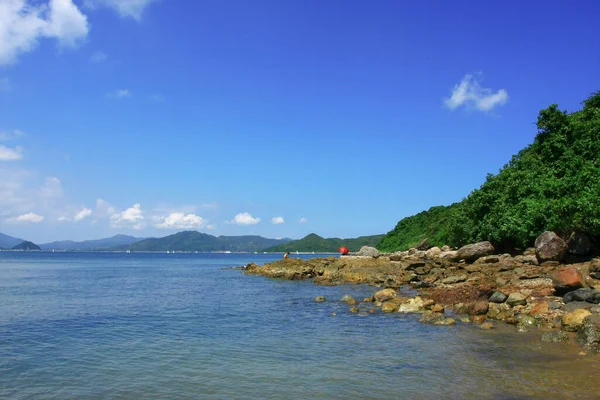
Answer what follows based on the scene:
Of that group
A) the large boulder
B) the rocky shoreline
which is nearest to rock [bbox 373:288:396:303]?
the rocky shoreline

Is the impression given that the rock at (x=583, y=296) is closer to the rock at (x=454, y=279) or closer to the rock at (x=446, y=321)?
the rock at (x=446, y=321)

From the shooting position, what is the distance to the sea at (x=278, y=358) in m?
12.0

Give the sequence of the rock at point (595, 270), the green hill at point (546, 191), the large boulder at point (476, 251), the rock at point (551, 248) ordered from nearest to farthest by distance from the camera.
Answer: the rock at point (595, 270), the rock at point (551, 248), the green hill at point (546, 191), the large boulder at point (476, 251)

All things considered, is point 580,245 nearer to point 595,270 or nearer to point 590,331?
point 595,270

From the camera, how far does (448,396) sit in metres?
11.3

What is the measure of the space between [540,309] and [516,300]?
73.1 inches

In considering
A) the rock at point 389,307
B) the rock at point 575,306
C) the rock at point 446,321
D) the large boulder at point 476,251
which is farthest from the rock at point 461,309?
the large boulder at point 476,251

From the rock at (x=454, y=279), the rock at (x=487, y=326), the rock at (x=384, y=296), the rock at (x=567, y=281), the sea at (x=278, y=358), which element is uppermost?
the rock at (x=567, y=281)

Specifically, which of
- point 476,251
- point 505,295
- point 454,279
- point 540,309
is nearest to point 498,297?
point 505,295

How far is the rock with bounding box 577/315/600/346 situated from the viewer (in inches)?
600

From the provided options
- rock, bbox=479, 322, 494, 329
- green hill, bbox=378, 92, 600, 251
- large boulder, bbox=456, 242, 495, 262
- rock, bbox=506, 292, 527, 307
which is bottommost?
rock, bbox=479, 322, 494, 329

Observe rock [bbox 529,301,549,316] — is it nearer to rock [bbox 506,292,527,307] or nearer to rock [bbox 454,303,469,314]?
rock [bbox 506,292,527,307]

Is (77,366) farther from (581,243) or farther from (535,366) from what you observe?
(581,243)

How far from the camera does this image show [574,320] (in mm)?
17516
